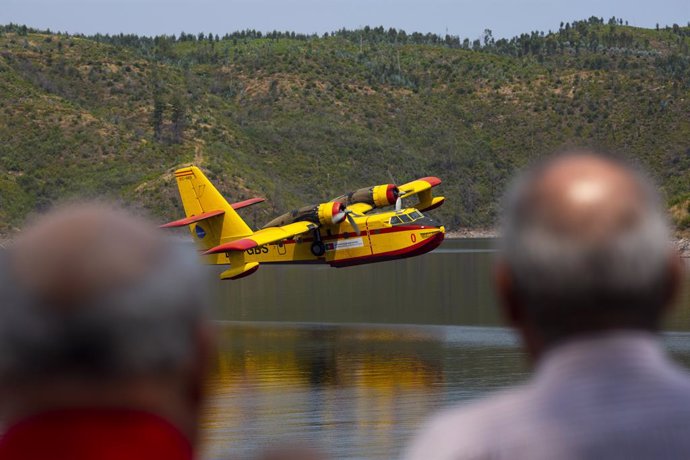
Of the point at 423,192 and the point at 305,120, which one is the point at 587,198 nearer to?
the point at 423,192

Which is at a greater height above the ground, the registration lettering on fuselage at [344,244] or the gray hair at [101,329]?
the gray hair at [101,329]

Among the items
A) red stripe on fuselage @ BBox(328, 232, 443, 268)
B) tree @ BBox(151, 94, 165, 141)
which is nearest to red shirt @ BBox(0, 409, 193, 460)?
red stripe on fuselage @ BBox(328, 232, 443, 268)

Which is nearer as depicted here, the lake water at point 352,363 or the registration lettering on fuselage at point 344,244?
the lake water at point 352,363

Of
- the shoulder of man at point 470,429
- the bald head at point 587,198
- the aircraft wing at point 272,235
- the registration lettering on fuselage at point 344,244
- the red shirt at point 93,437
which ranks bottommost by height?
the registration lettering on fuselage at point 344,244

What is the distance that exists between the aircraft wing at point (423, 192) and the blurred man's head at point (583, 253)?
48.7 m

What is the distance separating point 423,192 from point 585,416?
51635 mm

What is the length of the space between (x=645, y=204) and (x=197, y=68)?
195006 millimetres

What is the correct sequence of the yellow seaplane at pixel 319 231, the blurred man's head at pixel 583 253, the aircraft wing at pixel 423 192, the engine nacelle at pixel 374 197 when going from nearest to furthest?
the blurred man's head at pixel 583 253 → the yellow seaplane at pixel 319 231 → the engine nacelle at pixel 374 197 → the aircraft wing at pixel 423 192

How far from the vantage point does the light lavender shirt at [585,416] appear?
210cm

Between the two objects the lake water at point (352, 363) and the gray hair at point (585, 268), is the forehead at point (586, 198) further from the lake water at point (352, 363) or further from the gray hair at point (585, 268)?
the lake water at point (352, 363)

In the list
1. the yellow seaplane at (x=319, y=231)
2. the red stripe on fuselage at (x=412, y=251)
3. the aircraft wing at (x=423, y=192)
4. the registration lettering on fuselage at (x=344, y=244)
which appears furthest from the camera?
the aircraft wing at (x=423, y=192)

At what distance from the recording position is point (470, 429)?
214 centimetres

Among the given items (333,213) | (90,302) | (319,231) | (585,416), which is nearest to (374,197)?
(319,231)

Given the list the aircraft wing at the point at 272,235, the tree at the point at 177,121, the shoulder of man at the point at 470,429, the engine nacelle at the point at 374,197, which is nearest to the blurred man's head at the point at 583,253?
the shoulder of man at the point at 470,429
